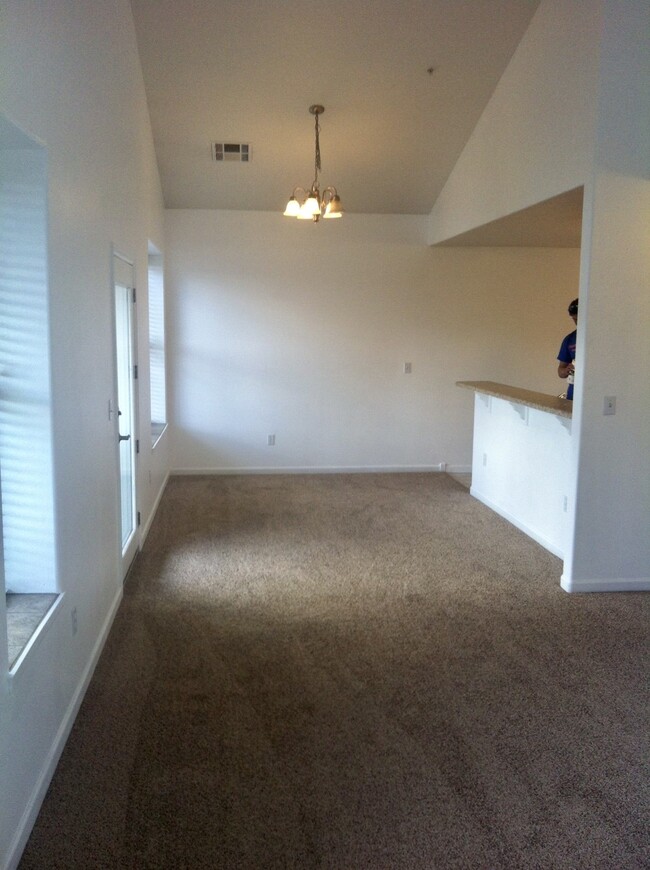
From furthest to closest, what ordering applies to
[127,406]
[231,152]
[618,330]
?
[231,152], [127,406], [618,330]

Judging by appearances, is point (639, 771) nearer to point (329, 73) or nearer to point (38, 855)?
point (38, 855)

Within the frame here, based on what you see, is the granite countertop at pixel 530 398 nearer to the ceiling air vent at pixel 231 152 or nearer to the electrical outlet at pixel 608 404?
the electrical outlet at pixel 608 404

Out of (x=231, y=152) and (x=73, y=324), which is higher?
(x=231, y=152)

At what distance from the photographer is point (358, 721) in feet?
9.32

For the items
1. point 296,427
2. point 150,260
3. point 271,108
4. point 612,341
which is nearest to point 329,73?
point 271,108

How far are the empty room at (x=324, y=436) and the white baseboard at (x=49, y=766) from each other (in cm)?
1

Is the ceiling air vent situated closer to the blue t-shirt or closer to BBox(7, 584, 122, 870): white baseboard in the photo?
the blue t-shirt

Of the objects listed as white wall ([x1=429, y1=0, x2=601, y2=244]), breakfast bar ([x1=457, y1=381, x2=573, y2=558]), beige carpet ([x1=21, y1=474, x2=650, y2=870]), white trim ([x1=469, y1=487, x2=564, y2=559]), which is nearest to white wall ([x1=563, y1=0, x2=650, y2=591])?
white wall ([x1=429, y1=0, x2=601, y2=244])

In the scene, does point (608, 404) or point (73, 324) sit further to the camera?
point (608, 404)

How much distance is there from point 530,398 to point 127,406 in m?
2.86

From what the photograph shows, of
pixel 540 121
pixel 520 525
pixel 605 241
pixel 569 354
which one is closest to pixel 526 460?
pixel 520 525

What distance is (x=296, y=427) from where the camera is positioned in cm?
762

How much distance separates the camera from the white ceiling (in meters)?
4.77

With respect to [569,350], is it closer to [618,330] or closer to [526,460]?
[526,460]
